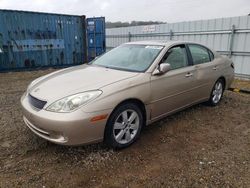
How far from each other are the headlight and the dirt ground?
733mm

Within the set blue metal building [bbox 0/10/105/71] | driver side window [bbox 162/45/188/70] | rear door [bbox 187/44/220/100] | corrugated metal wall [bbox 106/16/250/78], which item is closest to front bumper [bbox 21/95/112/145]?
driver side window [bbox 162/45/188/70]

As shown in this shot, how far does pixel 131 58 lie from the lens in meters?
3.93

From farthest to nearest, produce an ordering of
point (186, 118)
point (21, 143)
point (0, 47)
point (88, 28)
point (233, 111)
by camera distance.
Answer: point (88, 28) → point (0, 47) → point (233, 111) → point (186, 118) → point (21, 143)

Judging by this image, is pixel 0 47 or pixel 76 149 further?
pixel 0 47

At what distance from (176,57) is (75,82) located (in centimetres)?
191

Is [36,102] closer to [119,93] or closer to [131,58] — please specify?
[119,93]

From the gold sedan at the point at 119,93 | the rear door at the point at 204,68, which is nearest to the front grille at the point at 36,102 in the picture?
the gold sedan at the point at 119,93

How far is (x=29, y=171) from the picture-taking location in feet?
9.09

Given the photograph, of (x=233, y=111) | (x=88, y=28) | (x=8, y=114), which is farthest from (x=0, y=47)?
(x=233, y=111)

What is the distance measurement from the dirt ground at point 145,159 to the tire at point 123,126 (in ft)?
0.45

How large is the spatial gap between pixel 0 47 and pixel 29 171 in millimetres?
8185

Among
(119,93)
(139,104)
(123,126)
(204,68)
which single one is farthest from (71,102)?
(204,68)

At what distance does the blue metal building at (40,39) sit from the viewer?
9.50 m

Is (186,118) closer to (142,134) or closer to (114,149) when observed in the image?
(142,134)
